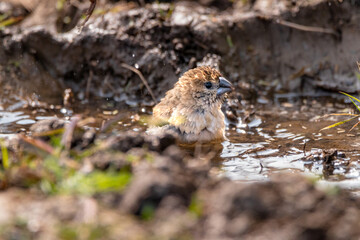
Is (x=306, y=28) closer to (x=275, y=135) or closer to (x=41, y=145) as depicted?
(x=275, y=135)

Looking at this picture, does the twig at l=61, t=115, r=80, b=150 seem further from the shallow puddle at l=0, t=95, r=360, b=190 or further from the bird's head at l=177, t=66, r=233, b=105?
the bird's head at l=177, t=66, r=233, b=105

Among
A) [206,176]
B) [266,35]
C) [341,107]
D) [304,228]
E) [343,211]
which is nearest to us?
[304,228]

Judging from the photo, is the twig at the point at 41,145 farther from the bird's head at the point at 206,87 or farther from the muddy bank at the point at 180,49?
the muddy bank at the point at 180,49

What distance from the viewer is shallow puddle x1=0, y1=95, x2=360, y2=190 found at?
17.9 ft

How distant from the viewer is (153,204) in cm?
320

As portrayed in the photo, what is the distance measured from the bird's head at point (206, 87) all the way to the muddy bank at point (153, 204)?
10.6 ft

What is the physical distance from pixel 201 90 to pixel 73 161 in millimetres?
3440

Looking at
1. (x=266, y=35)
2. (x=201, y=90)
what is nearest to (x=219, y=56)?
(x=266, y=35)

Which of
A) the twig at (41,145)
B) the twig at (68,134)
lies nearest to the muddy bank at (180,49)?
the twig at (68,134)

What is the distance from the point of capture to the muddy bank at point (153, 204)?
2949 mm

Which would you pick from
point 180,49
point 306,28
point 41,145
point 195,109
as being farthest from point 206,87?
point 41,145

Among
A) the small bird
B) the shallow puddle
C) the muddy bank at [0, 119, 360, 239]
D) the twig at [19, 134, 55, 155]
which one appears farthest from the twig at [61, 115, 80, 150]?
the small bird

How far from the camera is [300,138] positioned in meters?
6.60

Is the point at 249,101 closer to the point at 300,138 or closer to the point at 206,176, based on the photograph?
the point at 300,138
